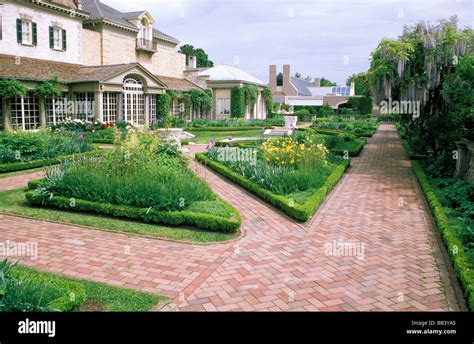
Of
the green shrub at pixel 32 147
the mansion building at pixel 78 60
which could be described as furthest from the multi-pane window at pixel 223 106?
the green shrub at pixel 32 147

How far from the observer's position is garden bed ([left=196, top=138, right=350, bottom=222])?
8.16m

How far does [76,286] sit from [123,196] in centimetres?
349

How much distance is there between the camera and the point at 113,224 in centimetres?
739

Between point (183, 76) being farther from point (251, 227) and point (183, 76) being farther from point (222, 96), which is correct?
point (251, 227)

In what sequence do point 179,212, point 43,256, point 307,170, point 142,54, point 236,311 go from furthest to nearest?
1. point 142,54
2. point 307,170
3. point 179,212
4. point 43,256
5. point 236,311

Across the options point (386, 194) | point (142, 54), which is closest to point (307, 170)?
point (386, 194)

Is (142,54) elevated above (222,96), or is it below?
above

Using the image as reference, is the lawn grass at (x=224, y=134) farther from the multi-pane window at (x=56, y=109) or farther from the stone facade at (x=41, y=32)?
the stone facade at (x=41, y=32)

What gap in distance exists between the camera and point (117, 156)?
29.8 feet

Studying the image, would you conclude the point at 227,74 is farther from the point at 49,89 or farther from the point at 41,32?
the point at 49,89

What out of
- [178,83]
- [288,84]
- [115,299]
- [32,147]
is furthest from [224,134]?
[288,84]

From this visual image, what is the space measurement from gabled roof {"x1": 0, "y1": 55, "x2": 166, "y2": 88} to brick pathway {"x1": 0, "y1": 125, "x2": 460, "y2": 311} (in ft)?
51.9

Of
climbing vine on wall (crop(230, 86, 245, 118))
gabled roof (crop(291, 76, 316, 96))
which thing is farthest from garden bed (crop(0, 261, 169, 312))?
gabled roof (crop(291, 76, 316, 96))

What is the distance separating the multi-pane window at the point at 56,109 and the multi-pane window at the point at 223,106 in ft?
50.3
